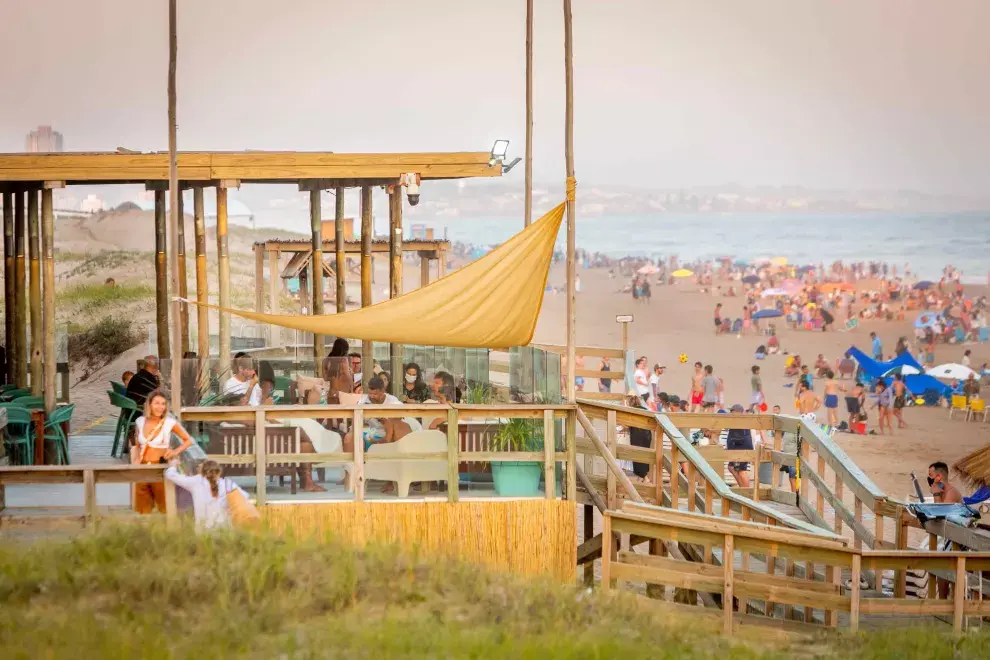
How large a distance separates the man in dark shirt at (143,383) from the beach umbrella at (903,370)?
26265 mm

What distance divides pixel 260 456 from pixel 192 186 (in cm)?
653

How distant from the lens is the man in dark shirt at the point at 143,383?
38.5 ft

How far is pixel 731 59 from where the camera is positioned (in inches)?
2933

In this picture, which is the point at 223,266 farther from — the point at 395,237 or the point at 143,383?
the point at 143,383

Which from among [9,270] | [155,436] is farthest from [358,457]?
[9,270]

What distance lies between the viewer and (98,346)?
36.6 meters

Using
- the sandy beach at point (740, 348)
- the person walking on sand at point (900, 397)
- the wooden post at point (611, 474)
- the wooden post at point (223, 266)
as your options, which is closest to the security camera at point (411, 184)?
the wooden post at point (223, 266)

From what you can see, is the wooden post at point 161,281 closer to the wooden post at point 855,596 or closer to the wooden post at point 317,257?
the wooden post at point 317,257

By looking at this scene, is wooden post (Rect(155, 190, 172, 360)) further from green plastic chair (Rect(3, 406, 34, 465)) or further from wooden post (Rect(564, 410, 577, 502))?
wooden post (Rect(564, 410, 577, 502))

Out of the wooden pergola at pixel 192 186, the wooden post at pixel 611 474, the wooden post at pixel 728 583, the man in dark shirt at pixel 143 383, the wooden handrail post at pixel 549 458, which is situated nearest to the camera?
the wooden post at pixel 728 583

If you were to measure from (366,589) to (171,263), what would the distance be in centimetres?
382

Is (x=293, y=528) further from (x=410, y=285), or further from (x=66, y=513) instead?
(x=410, y=285)

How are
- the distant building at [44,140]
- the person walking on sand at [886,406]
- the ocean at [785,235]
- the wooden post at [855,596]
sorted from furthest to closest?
the ocean at [785,235] < the distant building at [44,140] < the person walking on sand at [886,406] < the wooden post at [855,596]

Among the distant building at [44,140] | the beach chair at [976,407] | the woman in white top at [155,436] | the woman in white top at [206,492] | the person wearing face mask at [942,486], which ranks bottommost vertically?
the beach chair at [976,407]
